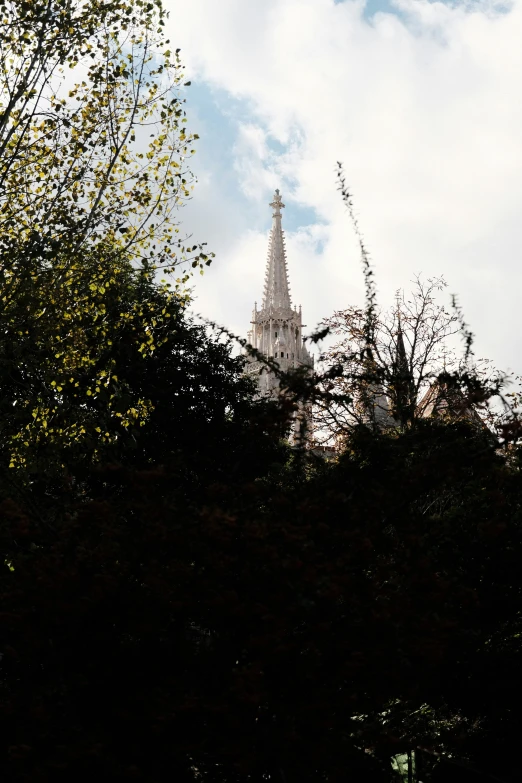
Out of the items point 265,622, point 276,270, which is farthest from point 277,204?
point 265,622

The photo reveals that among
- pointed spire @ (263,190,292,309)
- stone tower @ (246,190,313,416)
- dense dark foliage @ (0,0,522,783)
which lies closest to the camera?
dense dark foliage @ (0,0,522,783)

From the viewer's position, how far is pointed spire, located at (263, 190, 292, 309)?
67.7m

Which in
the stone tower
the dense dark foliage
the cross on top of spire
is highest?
the cross on top of spire

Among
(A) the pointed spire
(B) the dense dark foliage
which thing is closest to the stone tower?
(A) the pointed spire

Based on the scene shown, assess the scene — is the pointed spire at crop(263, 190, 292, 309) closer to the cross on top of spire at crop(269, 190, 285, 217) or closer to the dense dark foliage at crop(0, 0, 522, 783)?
the cross on top of spire at crop(269, 190, 285, 217)

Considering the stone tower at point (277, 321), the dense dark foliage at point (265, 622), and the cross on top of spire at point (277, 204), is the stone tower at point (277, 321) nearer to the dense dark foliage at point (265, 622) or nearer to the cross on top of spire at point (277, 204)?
the cross on top of spire at point (277, 204)

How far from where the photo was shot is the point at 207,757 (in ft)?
18.5

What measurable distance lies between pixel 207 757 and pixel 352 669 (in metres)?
1.36

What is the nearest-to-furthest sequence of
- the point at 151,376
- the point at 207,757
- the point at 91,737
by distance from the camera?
the point at 91,737 → the point at 207,757 → the point at 151,376

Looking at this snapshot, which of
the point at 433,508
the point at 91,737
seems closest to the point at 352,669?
the point at 91,737

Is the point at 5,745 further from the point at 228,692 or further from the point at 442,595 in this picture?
the point at 442,595

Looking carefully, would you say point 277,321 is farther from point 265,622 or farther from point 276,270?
point 265,622

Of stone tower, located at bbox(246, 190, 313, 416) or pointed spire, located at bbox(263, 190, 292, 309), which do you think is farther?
pointed spire, located at bbox(263, 190, 292, 309)

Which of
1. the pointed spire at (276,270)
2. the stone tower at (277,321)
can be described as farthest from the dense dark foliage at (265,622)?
the pointed spire at (276,270)
